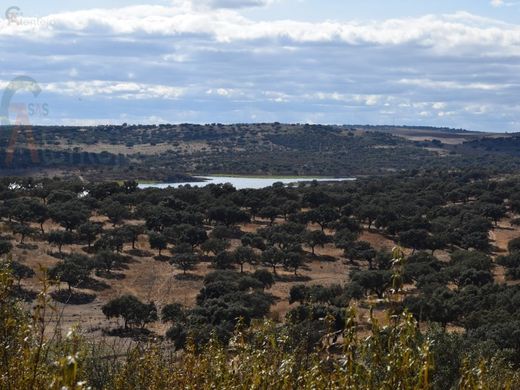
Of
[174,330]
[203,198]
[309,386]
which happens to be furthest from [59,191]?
[309,386]

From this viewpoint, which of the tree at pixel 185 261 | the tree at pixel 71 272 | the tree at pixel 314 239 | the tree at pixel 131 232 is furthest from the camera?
the tree at pixel 314 239

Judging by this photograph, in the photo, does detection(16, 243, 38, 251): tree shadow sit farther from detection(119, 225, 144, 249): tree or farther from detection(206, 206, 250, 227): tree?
detection(206, 206, 250, 227): tree

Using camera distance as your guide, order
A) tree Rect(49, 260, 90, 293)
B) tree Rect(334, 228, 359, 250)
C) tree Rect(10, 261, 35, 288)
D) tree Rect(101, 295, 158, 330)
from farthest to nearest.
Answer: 1. tree Rect(334, 228, 359, 250)
2. tree Rect(10, 261, 35, 288)
3. tree Rect(49, 260, 90, 293)
4. tree Rect(101, 295, 158, 330)

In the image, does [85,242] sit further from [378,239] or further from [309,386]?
[309,386]

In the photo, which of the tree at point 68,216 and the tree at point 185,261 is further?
the tree at point 68,216

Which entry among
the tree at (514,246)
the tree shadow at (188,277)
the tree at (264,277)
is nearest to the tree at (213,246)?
the tree shadow at (188,277)

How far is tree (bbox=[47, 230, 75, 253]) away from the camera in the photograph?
5866cm

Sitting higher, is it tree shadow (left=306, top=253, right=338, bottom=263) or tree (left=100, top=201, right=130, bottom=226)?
tree (left=100, top=201, right=130, bottom=226)

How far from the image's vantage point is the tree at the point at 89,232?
61000 millimetres

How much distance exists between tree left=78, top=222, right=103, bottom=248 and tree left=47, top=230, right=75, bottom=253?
1208 mm

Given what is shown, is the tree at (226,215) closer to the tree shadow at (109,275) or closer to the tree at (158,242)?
the tree at (158,242)

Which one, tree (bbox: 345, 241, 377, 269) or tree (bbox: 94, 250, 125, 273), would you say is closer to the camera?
tree (bbox: 94, 250, 125, 273)

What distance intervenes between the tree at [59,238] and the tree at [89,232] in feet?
3.96

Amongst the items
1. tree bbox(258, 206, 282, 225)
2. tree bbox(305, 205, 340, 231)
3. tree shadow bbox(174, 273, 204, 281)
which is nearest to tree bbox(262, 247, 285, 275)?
tree shadow bbox(174, 273, 204, 281)
